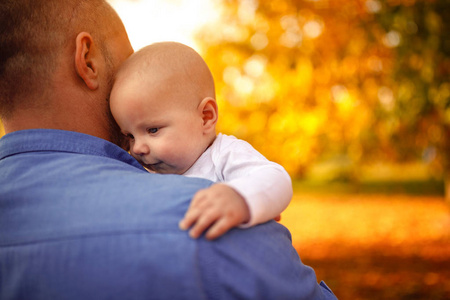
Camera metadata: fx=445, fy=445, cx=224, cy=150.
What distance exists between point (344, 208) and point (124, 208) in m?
16.3

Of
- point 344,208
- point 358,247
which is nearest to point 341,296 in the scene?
point 358,247

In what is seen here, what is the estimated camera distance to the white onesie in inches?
58.2

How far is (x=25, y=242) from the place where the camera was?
1.42 metres

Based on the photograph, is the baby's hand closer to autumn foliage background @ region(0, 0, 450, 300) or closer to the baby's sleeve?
the baby's sleeve

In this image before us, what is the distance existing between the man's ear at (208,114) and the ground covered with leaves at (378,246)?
601 cm

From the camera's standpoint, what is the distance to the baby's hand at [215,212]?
4.39 ft

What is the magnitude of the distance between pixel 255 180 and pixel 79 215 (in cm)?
59

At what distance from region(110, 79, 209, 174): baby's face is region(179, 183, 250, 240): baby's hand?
592mm

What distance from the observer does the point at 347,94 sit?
308 inches

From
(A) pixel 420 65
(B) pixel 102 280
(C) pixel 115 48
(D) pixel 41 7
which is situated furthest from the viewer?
(A) pixel 420 65

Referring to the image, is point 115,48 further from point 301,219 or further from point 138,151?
point 301,219

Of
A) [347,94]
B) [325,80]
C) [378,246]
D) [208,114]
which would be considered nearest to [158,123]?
[208,114]

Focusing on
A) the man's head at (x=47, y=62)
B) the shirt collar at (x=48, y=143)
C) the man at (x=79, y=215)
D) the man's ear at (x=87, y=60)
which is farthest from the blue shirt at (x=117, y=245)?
the man's ear at (x=87, y=60)

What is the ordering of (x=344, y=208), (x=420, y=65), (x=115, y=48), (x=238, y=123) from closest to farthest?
(x=115, y=48)
(x=420, y=65)
(x=238, y=123)
(x=344, y=208)
